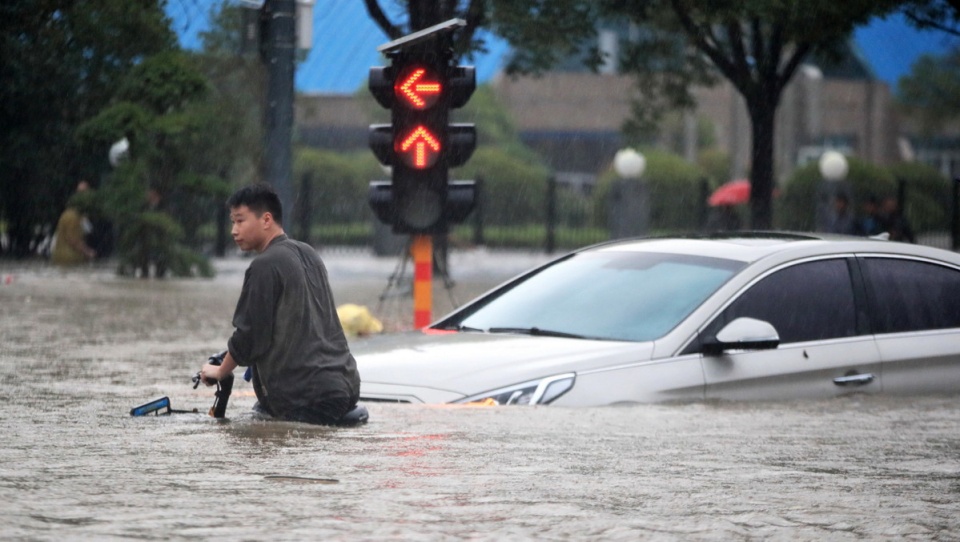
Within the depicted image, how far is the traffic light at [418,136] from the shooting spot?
1162 centimetres

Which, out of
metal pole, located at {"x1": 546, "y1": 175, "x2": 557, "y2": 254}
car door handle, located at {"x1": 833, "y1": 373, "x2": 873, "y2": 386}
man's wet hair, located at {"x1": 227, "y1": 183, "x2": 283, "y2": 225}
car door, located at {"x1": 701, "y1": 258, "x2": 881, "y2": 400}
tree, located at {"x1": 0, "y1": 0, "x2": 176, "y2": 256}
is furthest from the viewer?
metal pole, located at {"x1": 546, "y1": 175, "x2": 557, "y2": 254}

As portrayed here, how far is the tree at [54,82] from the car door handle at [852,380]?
22.9ft

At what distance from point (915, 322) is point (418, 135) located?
155 inches

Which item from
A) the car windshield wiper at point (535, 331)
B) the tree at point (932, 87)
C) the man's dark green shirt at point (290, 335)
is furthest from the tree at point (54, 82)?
the tree at point (932, 87)

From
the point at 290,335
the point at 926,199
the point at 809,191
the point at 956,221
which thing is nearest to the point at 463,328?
the point at 290,335

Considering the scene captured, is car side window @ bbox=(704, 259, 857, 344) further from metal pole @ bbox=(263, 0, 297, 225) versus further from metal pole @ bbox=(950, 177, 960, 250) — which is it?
metal pole @ bbox=(950, 177, 960, 250)

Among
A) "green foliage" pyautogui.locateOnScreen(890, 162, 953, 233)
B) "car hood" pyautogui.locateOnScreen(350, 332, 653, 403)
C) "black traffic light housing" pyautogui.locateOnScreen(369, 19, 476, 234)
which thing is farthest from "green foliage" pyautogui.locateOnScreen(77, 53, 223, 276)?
"green foliage" pyautogui.locateOnScreen(890, 162, 953, 233)

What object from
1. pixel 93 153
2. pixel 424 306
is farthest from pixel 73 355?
pixel 93 153

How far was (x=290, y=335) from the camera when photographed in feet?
23.9

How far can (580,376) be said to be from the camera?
8172 millimetres

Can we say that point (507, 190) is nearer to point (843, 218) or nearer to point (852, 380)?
point (843, 218)

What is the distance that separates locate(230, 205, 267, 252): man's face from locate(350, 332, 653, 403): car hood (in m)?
1.20

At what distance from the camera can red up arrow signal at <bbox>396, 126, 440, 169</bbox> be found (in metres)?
11.6

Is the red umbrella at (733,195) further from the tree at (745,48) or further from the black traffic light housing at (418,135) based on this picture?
the black traffic light housing at (418,135)
